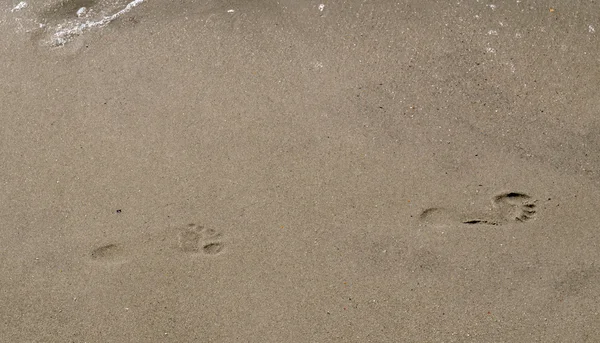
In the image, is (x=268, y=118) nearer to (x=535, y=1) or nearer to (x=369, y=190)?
(x=369, y=190)

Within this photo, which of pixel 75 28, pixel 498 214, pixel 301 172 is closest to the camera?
pixel 498 214

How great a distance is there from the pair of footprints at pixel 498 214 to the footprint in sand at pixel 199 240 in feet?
3.99

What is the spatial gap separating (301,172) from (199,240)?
0.73 metres

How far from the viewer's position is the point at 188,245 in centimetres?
351

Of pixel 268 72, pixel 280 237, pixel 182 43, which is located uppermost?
pixel 182 43

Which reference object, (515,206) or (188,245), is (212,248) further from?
(515,206)

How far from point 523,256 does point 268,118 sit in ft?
5.62

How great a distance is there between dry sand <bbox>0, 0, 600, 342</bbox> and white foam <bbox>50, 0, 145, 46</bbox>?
14mm

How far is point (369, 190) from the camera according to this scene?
11.6 feet

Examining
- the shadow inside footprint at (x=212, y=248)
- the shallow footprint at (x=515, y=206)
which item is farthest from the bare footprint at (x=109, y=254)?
the shallow footprint at (x=515, y=206)

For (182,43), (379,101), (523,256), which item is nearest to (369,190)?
(379,101)

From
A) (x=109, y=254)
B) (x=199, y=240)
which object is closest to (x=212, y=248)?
(x=199, y=240)

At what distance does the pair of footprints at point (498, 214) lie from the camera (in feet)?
11.4

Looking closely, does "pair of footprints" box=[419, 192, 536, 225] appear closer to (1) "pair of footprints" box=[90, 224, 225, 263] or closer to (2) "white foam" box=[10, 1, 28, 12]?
(1) "pair of footprints" box=[90, 224, 225, 263]
